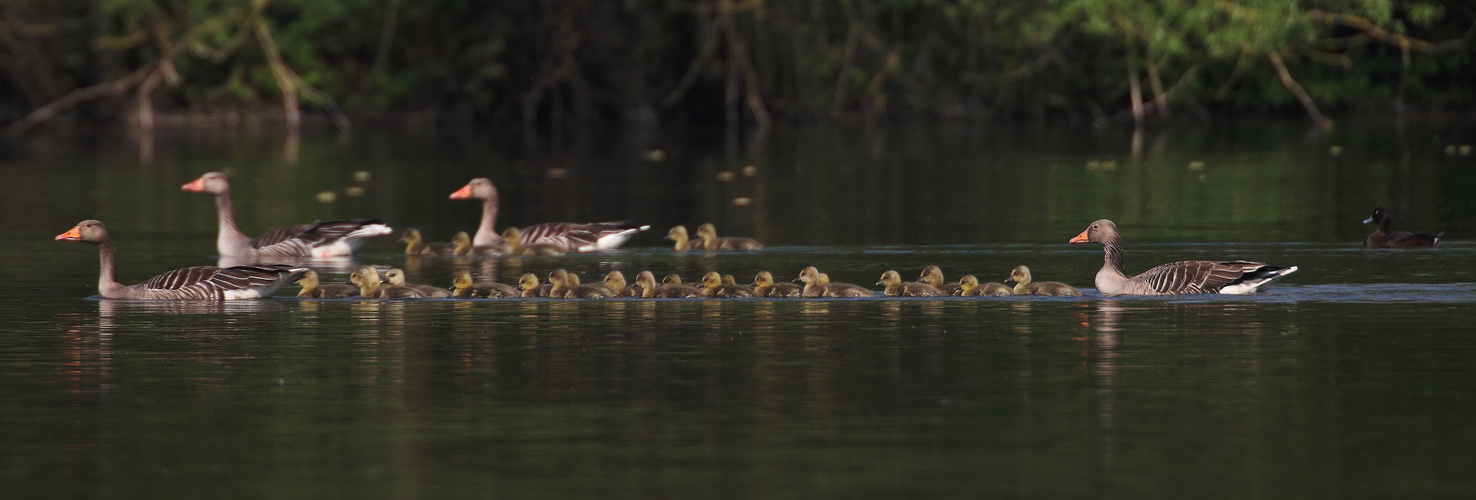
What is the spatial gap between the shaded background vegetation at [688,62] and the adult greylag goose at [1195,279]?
28.5 metres

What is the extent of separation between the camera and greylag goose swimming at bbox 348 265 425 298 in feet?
53.7

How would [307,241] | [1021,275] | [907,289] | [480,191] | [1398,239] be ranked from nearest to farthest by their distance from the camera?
[1021,275], [907,289], [1398,239], [307,241], [480,191]

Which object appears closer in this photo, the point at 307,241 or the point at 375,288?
the point at 375,288

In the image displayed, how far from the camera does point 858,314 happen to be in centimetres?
1532

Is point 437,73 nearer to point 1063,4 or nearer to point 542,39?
point 542,39

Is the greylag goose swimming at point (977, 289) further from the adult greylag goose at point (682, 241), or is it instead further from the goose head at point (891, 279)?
the adult greylag goose at point (682, 241)

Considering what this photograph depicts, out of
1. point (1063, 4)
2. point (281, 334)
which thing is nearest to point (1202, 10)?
point (1063, 4)

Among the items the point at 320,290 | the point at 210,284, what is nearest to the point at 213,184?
the point at 320,290

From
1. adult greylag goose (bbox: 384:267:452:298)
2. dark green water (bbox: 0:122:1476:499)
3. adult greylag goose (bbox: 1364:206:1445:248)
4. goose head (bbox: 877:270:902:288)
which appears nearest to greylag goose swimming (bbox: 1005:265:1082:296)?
dark green water (bbox: 0:122:1476:499)

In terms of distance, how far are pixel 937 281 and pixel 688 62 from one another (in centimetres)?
3836

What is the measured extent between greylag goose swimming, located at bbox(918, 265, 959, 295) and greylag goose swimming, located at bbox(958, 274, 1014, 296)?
2.0 inches

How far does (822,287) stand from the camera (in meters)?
16.3

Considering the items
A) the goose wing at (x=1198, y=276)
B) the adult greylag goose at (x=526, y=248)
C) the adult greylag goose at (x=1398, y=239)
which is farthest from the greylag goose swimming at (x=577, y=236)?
the adult greylag goose at (x=1398, y=239)

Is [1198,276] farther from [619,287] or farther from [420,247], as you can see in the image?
[420,247]
